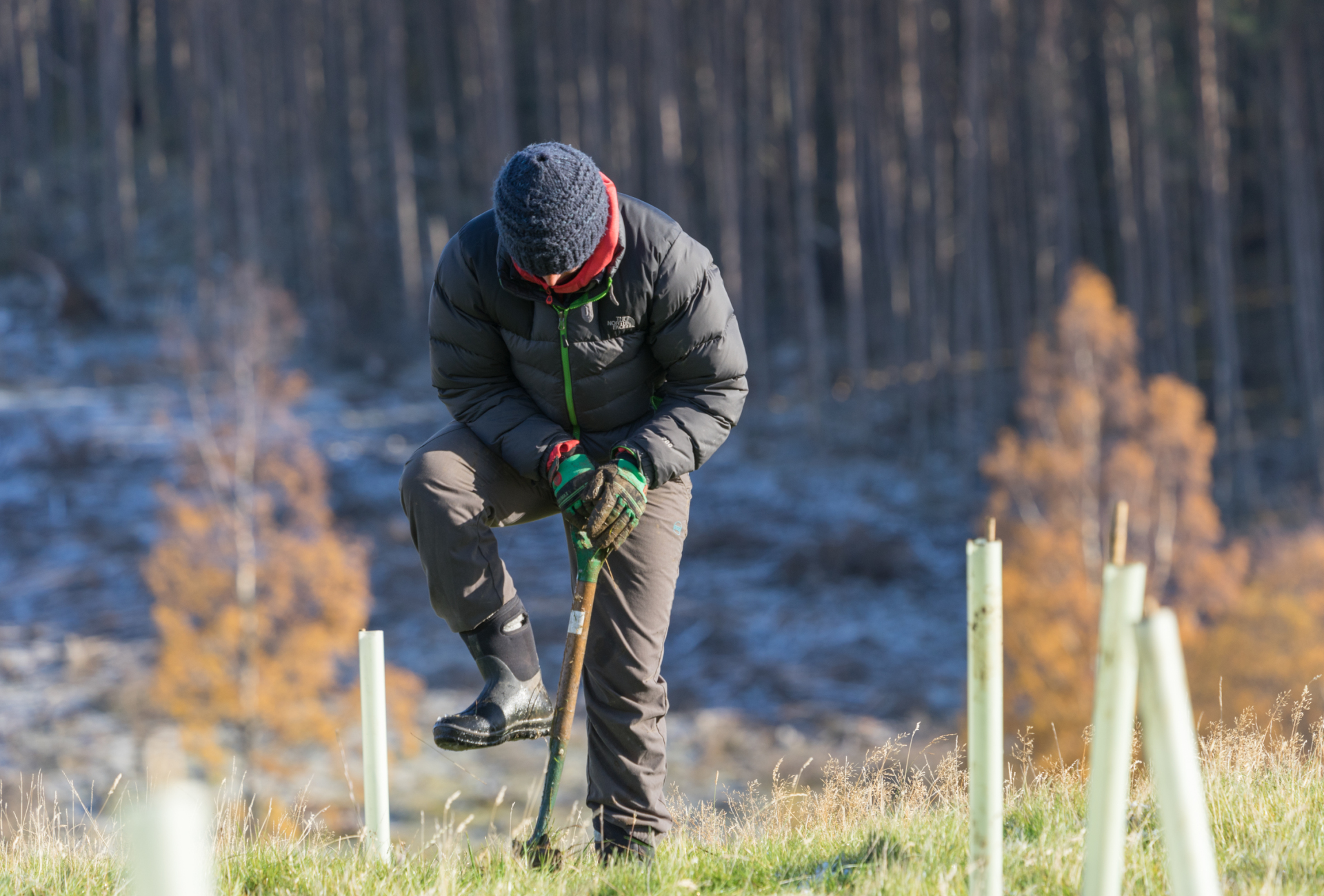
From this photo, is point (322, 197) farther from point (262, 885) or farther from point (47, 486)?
point (262, 885)

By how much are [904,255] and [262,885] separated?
32.8m

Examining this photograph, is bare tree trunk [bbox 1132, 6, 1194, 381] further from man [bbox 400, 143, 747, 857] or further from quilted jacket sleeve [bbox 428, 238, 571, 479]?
quilted jacket sleeve [bbox 428, 238, 571, 479]

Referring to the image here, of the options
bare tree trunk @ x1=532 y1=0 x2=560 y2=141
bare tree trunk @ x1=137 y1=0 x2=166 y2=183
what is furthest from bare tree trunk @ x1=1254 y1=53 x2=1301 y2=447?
bare tree trunk @ x1=137 y1=0 x2=166 y2=183

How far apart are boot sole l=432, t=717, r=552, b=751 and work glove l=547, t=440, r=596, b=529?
65 centimetres

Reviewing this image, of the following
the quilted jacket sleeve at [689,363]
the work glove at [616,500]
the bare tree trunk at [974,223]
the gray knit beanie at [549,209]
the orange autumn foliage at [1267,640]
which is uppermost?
the bare tree trunk at [974,223]

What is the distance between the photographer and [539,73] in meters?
35.5

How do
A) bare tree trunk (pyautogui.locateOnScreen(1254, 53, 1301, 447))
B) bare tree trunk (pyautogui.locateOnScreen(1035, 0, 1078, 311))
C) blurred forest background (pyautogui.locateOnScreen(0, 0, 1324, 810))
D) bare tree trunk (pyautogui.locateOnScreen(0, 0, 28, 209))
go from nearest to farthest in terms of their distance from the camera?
1. blurred forest background (pyautogui.locateOnScreen(0, 0, 1324, 810))
2. bare tree trunk (pyautogui.locateOnScreen(1035, 0, 1078, 311))
3. bare tree trunk (pyautogui.locateOnScreen(1254, 53, 1301, 447))
4. bare tree trunk (pyautogui.locateOnScreen(0, 0, 28, 209))

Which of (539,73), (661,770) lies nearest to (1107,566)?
(661,770)

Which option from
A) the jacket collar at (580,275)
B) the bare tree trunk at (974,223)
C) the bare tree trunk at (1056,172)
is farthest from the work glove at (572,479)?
the bare tree trunk at (974,223)

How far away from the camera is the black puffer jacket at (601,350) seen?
3535mm

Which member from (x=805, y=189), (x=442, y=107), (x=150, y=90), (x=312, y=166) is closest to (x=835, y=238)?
(x=805, y=189)

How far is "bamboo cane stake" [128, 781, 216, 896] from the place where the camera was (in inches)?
50.1

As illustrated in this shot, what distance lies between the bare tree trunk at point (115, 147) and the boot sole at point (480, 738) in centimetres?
3865

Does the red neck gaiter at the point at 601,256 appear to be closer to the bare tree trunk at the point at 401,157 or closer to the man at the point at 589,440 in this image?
the man at the point at 589,440
